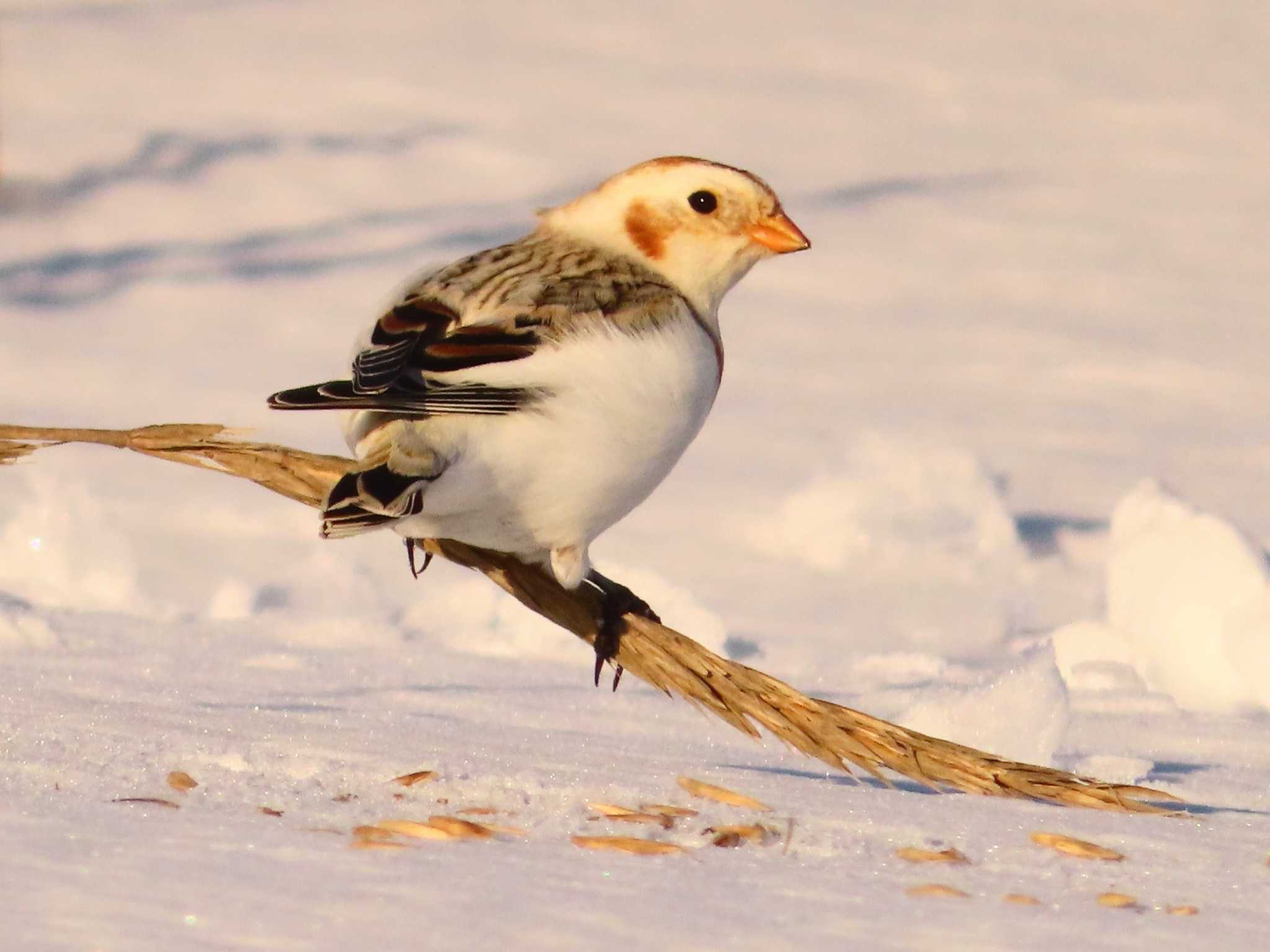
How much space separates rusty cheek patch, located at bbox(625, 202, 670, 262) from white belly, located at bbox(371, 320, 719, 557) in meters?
0.45

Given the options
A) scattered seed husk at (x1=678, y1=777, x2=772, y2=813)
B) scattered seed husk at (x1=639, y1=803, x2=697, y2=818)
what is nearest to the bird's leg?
scattered seed husk at (x1=678, y1=777, x2=772, y2=813)

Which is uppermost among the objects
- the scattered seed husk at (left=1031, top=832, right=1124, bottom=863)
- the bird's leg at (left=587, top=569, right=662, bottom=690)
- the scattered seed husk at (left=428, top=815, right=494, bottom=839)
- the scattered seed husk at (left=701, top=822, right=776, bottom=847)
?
the bird's leg at (left=587, top=569, right=662, bottom=690)

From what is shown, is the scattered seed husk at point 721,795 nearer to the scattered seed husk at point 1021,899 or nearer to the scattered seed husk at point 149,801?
the scattered seed husk at point 1021,899

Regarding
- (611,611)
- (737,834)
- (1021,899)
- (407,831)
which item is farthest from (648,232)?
(1021,899)

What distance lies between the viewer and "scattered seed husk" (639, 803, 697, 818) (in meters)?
3.71

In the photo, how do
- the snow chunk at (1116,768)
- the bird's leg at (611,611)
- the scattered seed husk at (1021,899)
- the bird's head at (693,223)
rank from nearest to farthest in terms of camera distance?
the scattered seed husk at (1021,899)
the bird's leg at (611,611)
the bird's head at (693,223)
the snow chunk at (1116,768)

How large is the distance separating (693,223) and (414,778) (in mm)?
1260

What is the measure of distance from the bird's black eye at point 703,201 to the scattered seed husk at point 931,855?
4.58 feet

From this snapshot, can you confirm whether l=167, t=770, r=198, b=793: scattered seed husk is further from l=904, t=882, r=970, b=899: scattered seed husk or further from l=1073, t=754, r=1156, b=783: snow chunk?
l=1073, t=754, r=1156, b=783: snow chunk

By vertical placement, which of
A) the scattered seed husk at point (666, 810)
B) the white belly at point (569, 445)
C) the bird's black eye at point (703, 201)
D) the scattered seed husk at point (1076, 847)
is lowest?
the scattered seed husk at point (666, 810)

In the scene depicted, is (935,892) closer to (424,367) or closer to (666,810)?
(666,810)

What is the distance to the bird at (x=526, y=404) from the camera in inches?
136

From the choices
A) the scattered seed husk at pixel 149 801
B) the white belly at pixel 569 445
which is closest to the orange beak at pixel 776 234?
the white belly at pixel 569 445

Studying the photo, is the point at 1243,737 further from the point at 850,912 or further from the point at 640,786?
the point at 850,912
